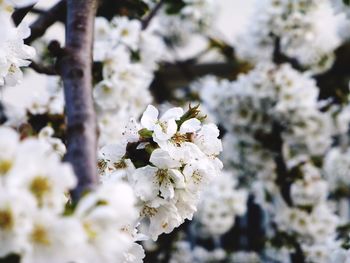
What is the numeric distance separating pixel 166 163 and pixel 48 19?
69cm

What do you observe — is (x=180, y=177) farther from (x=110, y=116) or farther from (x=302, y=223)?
(x=302, y=223)

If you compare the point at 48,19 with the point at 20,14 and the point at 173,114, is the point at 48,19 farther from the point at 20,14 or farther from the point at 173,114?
the point at 173,114

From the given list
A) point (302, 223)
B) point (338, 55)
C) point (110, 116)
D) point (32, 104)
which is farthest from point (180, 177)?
point (338, 55)

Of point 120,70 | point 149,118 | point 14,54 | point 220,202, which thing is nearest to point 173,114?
point 149,118

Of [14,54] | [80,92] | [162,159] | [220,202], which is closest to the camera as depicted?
[80,92]

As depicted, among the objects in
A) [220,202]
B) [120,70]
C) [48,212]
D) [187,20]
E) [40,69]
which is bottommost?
[48,212]

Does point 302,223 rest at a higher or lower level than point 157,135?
higher

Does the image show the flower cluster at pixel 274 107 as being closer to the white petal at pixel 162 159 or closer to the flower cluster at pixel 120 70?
the flower cluster at pixel 120 70

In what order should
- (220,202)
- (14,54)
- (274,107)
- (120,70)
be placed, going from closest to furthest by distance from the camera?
(14,54), (120,70), (274,107), (220,202)

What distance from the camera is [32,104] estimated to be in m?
2.57

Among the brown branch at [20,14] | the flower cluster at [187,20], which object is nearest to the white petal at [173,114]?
the brown branch at [20,14]

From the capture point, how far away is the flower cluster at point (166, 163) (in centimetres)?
124

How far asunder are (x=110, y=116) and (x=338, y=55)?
2.59 meters

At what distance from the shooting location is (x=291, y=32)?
402 cm
